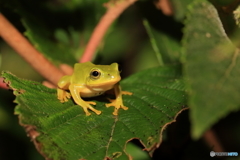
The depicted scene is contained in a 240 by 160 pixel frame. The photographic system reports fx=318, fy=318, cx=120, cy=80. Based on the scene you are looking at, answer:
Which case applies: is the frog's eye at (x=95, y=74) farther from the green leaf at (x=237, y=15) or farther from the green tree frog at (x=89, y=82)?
the green leaf at (x=237, y=15)

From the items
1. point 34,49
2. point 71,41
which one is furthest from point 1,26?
point 71,41

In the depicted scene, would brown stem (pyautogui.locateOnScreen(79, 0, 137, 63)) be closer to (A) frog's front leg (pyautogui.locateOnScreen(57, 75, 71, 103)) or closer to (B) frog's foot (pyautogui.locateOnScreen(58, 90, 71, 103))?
(A) frog's front leg (pyautogui.locateOnScreen(57, 75, 71, 103))

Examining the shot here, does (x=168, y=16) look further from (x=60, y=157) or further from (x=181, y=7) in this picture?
(x=60, y=157)

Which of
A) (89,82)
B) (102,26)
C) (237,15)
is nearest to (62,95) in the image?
(89,82)

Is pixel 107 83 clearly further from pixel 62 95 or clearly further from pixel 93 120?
pixel 93 120

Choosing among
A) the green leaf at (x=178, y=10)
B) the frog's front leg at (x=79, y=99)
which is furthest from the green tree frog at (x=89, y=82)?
the green leaf at (x=178, y=10)

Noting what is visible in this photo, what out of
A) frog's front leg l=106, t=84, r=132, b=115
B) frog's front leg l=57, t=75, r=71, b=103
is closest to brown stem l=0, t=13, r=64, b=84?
frog's front leg l=57, t=75, r=71, b=103
